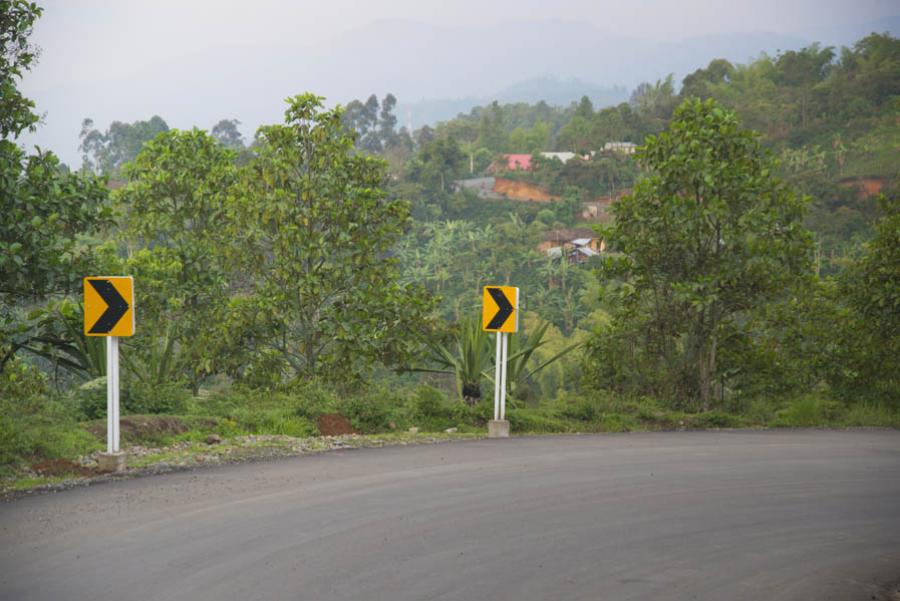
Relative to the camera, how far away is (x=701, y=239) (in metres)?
17.5

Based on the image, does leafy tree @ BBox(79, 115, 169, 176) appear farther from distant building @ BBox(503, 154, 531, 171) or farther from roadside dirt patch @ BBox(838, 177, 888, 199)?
roadside dirt patch @ BBox(838, 177, 888, 199)

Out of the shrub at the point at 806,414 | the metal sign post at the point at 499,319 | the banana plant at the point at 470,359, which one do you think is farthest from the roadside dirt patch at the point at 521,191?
the metal sign post at the point at 499,319

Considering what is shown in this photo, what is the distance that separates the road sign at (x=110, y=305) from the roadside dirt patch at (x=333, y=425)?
3634mm

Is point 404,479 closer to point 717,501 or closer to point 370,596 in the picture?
point 717,501

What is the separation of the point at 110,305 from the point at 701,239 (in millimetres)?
11016

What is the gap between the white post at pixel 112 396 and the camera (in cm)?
986

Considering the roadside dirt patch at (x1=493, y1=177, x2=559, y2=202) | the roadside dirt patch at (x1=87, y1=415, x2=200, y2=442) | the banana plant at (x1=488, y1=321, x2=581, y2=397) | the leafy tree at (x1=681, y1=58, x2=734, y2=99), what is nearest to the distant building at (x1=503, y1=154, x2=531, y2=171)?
the roadside dirt patch at (x1=493, y1=177, x2=559, y2=202)

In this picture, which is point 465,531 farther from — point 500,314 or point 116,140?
point 116,140

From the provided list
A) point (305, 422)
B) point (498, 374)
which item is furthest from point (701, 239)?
point (305, 422)

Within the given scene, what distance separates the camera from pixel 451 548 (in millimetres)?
6875

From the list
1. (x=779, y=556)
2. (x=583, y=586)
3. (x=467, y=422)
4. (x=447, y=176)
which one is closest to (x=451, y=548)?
(x=583, y=586)

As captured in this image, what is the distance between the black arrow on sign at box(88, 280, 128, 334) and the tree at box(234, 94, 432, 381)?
6375 mm

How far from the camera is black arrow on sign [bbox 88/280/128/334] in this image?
10.1 meters

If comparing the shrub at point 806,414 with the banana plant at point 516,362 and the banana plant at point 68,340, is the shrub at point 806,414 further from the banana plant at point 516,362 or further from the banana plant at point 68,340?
the banana plant at point 68,340
